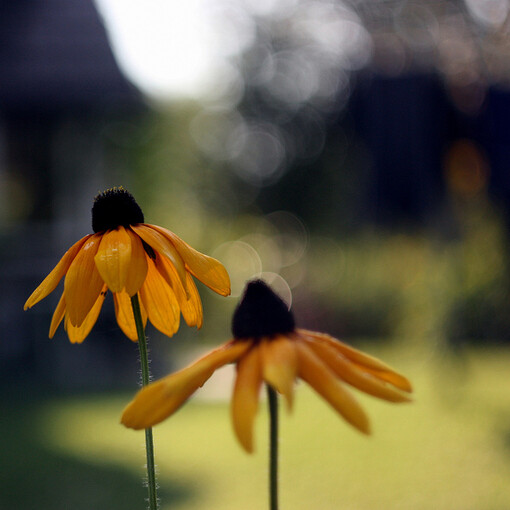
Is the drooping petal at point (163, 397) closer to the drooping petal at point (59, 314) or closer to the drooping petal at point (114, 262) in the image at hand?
the drooping petal at point (114, 262)

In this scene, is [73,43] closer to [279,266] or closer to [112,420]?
[112,420]

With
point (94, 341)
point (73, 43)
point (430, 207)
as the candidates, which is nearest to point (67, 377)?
point (94, 341)

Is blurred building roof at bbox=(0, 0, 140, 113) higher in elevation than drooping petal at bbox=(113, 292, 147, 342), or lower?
higher

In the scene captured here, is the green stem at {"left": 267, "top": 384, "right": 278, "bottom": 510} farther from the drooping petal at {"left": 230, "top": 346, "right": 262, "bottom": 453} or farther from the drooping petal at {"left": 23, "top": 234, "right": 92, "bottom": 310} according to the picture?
the drooping petal at {"left": 23, "top": 234, "right": 92, "bottom": 310}

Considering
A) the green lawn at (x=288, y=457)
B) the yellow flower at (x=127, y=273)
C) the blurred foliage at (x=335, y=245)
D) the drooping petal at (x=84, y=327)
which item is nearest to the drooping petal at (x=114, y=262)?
the yellow flower at (x=127, y=273)

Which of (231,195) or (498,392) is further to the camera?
(231,195)

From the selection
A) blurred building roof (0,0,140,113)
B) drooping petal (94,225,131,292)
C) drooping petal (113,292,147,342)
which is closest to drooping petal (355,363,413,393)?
drooping petal (94,225,131,292)
